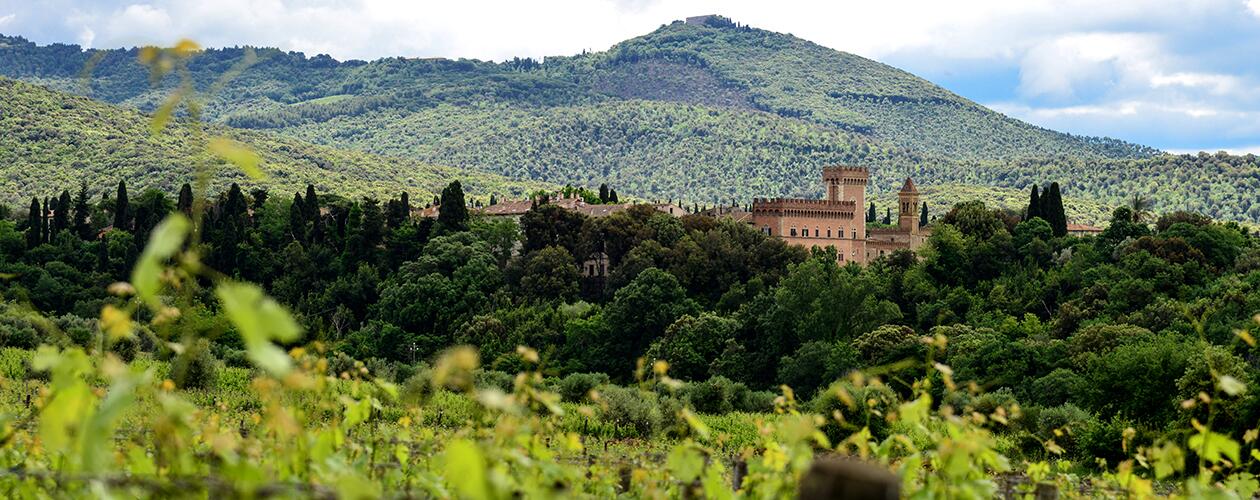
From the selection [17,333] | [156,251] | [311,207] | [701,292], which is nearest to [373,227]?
[311,207]

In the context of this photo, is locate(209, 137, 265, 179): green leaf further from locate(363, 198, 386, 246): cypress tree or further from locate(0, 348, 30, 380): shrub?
locate(363, 198, 386, 246): cypress tree

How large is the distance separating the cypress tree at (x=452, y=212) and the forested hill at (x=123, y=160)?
1687 inches

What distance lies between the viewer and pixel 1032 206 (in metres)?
67.0

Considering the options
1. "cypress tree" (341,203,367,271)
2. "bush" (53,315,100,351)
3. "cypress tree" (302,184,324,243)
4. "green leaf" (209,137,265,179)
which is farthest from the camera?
"cypress tree" (302,184,324,243)

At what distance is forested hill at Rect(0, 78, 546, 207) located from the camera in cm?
11819

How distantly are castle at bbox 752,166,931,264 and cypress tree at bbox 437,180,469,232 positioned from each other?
1706 centimetres

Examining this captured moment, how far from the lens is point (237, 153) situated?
3.41 metres

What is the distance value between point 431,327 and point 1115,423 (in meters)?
31.0

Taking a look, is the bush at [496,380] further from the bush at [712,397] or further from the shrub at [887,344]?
the shrub at [887,344]

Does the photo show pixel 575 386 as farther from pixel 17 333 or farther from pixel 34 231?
pixel 34 231

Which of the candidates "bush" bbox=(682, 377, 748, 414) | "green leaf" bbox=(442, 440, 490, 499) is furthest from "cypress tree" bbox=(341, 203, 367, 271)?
"green leaf" bbox=(442, 440, 490, 499)

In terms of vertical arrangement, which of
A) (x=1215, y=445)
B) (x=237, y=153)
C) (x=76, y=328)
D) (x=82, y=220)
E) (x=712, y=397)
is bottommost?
(x=712, y=397)

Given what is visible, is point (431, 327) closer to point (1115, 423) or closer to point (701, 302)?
point (701, 302)

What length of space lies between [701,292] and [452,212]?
12.4 metres
